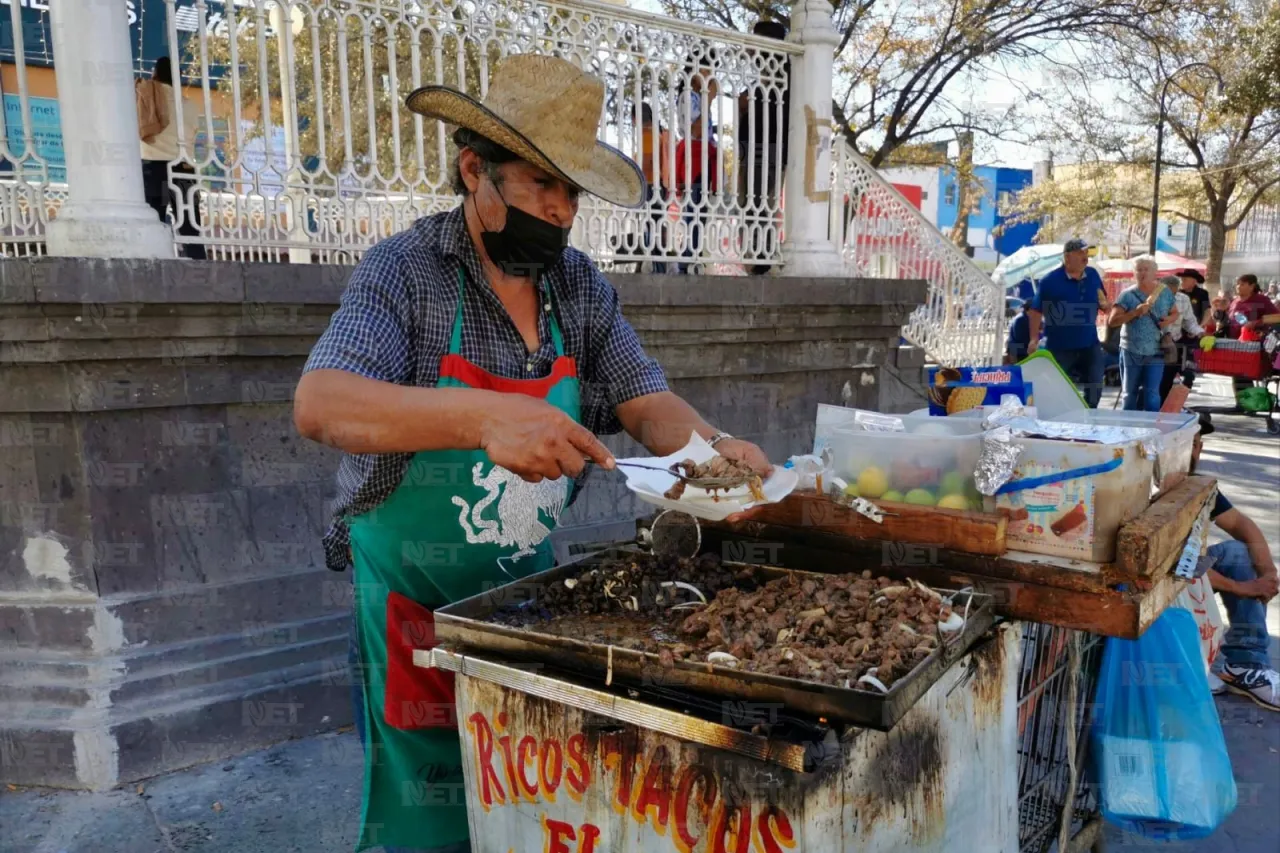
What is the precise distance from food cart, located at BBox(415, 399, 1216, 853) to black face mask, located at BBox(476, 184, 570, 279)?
0.68m

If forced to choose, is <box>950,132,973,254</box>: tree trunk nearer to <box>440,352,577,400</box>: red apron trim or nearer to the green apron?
<box>440,352,577,400</box>: red apron trim

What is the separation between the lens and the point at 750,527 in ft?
7.21

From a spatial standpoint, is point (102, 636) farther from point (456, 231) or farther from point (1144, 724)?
point (1144, 724)

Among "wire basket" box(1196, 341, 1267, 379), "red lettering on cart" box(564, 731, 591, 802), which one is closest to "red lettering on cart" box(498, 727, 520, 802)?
"red lettering on cart" box(564, 731, 591, 802)

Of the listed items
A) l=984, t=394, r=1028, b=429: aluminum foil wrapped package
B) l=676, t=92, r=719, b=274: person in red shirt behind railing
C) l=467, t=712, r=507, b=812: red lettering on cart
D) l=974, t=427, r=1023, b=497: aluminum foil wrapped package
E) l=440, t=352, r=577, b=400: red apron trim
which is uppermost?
l=676, t=92, r=719, b=274: person in red shirt behind railing

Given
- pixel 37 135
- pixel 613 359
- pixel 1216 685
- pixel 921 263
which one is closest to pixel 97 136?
pixel 37 135

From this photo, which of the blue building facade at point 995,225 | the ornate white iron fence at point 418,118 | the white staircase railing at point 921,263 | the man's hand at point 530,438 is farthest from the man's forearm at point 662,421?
the blue building facade at point 995,225

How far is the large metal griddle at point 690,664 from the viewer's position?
1313mm

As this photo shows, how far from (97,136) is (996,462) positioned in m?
3.03

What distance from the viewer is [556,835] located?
1.66 metres

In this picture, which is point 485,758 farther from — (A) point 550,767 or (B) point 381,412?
(B) point 381,412

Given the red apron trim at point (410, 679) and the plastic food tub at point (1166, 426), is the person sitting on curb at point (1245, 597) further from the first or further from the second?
the red apron trim at point (410, 679)

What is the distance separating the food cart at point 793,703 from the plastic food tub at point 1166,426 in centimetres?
12

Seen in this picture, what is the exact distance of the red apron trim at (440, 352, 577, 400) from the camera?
1.82 meters
